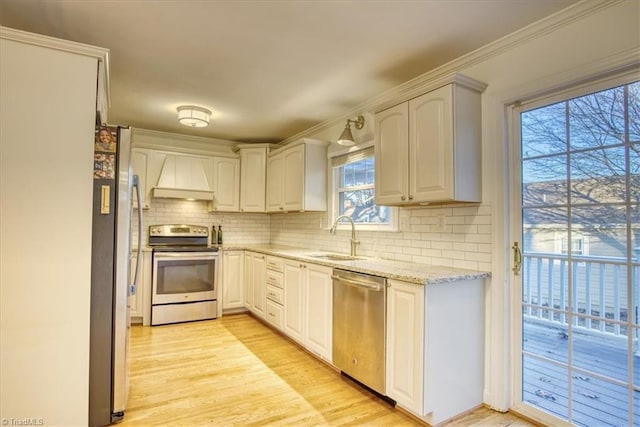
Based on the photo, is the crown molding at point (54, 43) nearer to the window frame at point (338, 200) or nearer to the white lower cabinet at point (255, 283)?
the window frame at point (338, 200)

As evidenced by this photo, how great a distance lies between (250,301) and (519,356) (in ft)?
10.4

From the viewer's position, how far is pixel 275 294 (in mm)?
3836

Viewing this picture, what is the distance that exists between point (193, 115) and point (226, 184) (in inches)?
51.1

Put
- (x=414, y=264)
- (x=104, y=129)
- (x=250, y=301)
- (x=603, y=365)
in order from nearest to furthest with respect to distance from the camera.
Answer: (x=603, y=365) → (x=104, y=129) → (x=414, y=264) → (x=250, y=301)

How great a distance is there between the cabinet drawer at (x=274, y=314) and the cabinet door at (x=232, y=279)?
0.88 metres

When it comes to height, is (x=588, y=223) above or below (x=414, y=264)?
above

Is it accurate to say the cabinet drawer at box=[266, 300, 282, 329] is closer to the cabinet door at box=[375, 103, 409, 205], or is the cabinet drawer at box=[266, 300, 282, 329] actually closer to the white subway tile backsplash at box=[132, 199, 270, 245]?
the white subway tile backsplash at box=[132, 199, 270, 245]

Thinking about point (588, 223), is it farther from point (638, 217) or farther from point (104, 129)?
point (104, 129)

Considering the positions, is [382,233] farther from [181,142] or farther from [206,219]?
[181,142]

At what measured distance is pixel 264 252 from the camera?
4145 mm

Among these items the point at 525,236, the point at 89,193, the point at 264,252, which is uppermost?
the point at 89,193

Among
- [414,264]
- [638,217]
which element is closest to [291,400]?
[414,264]

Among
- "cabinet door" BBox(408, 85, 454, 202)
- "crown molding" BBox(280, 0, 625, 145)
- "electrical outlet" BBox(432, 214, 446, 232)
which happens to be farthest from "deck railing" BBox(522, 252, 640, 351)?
"crown molding" BBox(280, 0, 625, 145)

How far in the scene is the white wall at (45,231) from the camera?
6.05 ft
